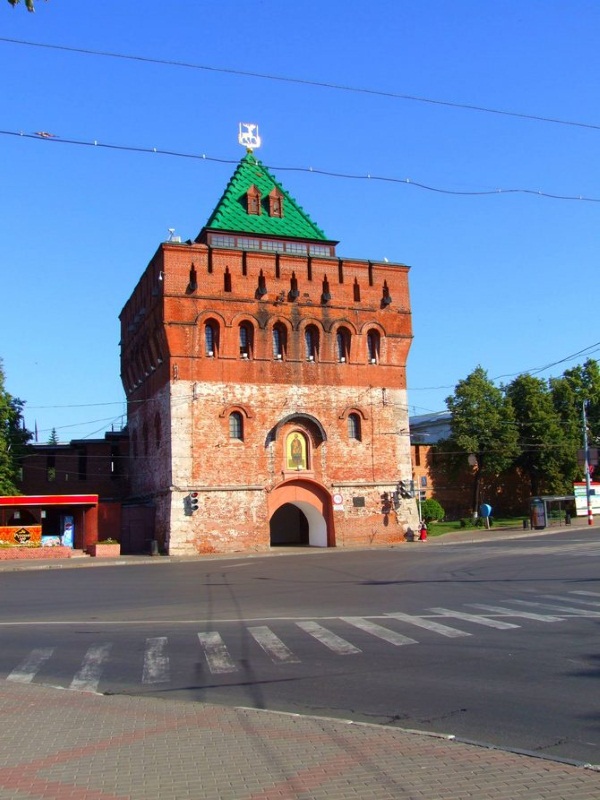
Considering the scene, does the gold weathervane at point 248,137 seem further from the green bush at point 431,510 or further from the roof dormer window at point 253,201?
the green bush at point 431,510

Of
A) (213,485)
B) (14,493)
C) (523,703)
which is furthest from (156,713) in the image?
(14,493)

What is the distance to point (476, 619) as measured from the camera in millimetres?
13430

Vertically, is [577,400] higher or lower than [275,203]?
lower

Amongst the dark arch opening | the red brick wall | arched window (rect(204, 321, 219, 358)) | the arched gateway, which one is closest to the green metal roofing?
the red brick wall

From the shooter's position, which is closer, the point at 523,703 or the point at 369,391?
the point at 523,703

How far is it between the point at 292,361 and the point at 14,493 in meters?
18.5

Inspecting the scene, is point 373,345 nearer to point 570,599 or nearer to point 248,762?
point 570,599

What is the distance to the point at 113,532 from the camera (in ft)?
137

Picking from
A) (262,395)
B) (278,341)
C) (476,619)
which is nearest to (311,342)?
(278,341)

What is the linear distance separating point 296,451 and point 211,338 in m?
7.60

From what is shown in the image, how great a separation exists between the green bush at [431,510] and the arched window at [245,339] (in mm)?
17170

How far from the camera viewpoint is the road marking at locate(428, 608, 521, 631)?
1257cm

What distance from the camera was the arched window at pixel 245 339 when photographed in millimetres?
41656

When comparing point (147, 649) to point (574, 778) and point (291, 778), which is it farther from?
point (574, 778)
